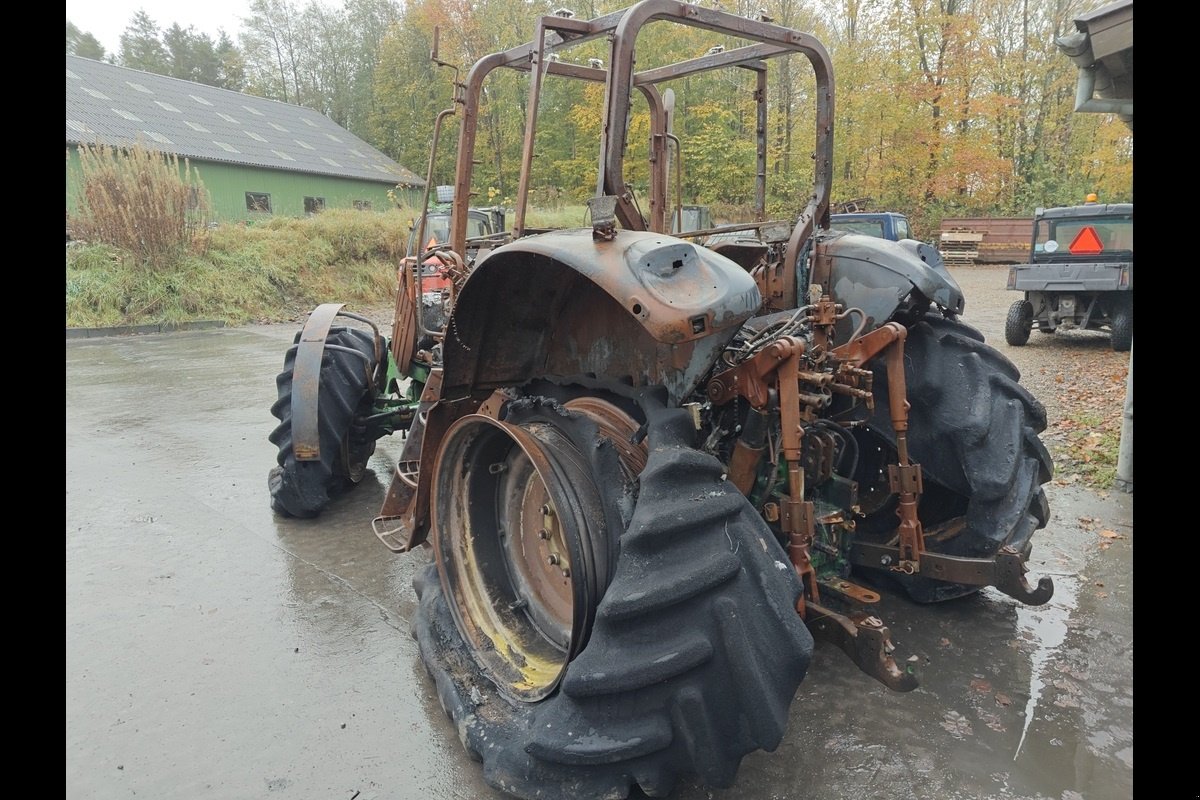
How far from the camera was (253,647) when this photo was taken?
10.1 ft

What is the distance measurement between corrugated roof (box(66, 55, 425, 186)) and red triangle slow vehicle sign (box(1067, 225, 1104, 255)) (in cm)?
2119

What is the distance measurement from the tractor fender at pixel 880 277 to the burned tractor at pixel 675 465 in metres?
0.01

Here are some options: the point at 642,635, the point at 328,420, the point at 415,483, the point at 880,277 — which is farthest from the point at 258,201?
the point at 642,635

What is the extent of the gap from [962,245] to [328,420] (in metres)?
23.1

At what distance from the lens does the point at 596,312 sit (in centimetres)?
254

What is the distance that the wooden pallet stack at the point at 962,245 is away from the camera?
76.9ft

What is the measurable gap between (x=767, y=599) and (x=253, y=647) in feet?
7.32

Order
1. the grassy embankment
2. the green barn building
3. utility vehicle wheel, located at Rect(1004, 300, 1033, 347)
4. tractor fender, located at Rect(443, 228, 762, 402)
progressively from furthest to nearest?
the green barn building → the grassy embankment → utility vehicle wheel, located at Rect(1004, 300, 1033, 347) → tractor fender, located at Rect(443, 228, 762, 402)

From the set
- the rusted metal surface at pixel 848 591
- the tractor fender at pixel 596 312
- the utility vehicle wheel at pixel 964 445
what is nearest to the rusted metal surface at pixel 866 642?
the rusted metal surface at pixel 848 591

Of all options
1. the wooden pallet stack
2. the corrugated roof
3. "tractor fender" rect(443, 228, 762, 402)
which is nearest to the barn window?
the corrugated roof

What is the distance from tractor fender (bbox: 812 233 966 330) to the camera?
2.73 metres

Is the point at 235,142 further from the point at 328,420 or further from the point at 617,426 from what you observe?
the point at 617,426

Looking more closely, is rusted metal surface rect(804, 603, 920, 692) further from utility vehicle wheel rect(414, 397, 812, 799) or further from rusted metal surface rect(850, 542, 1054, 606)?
rusted metal surface rect(850, 542, 1054, 606)

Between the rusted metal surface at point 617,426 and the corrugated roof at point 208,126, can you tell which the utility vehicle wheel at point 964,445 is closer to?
the rusted metal surface at point 617,426
